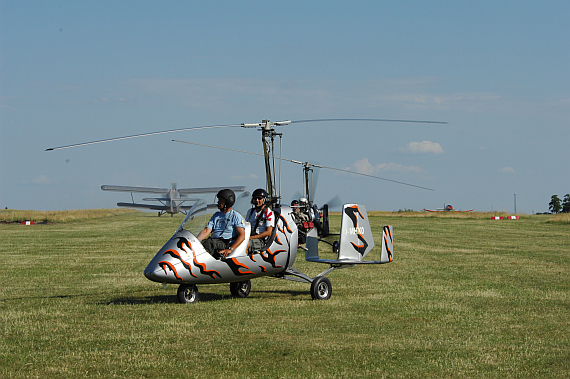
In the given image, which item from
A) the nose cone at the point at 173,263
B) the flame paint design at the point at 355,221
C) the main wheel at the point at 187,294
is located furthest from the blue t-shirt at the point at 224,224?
the flame paint design at the point at 355,221

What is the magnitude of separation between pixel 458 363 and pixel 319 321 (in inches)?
106

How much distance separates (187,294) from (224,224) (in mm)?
1377

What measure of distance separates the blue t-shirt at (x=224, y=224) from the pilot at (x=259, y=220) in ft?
1.37

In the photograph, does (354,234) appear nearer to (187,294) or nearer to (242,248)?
(242,248)

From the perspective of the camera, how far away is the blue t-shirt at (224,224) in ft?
32.5

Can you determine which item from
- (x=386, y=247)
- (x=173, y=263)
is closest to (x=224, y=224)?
(x=173, y=263)

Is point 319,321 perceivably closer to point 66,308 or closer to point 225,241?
point 225,241

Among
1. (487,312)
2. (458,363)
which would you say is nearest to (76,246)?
(487,312)

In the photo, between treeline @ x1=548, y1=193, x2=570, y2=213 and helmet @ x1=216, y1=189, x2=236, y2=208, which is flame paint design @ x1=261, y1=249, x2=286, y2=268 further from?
treeline @ x1=548, y1=193, x2=570, y2=213

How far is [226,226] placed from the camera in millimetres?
9914

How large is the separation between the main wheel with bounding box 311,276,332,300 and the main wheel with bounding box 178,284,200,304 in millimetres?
2110

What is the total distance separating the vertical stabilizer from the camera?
11.4 metres

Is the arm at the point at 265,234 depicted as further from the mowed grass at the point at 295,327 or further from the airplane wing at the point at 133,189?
the airplane wing at the point at 133,189

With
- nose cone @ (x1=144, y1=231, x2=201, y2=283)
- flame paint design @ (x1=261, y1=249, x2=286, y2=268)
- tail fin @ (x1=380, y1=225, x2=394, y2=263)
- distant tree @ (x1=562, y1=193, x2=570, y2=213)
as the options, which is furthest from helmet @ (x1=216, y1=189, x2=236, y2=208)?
distant tree @ (x1=562, y1=193, x2=570, y2=213)
